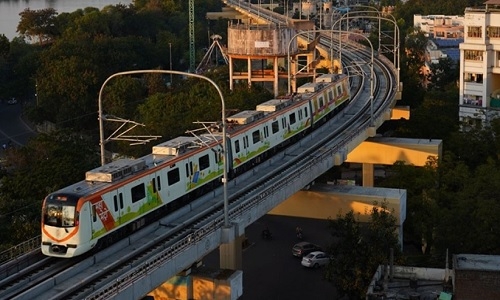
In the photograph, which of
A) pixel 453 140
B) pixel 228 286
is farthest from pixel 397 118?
pixel 228 286

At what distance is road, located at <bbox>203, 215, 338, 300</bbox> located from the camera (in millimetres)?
35969

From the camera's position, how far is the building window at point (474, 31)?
61812 mm

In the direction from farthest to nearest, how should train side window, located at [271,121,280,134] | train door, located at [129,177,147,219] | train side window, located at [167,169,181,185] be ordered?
train side window, located at [271,121,280,134], train side window, located at [167,169,181,185], train door, located at [129,177,147,219]

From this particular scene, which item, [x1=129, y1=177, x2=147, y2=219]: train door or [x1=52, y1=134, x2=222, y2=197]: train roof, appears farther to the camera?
[x1=129, y1=177, x2=147, y2=219]: train door

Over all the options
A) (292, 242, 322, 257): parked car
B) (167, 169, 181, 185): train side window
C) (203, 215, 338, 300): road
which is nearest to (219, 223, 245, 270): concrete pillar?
(203, 215, 338, 300): road

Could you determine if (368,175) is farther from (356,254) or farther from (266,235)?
(356,254)

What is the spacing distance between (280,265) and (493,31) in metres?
30.5

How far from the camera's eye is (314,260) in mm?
38938

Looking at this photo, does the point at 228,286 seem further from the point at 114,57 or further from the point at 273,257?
the point at 114,57

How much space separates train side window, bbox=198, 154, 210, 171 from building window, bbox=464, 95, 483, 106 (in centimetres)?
3559

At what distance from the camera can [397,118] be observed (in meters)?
60.4

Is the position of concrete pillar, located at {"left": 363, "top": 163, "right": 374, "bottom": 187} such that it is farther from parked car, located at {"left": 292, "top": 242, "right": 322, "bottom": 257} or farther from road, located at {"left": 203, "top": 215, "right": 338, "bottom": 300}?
parked car, located at {"left": 292, "top": 242, "right": 322, "bottom": 257}

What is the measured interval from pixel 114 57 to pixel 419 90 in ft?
104

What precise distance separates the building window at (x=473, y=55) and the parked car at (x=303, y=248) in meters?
27.4
